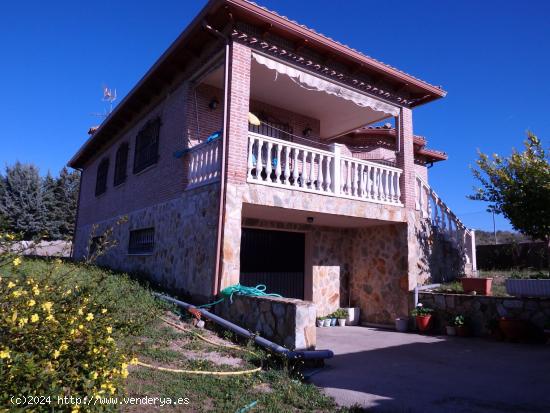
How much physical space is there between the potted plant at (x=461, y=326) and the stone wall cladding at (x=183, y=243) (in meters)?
5.22

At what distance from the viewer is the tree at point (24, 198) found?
94.5 feet

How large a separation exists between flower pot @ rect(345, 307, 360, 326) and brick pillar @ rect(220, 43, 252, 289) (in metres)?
4.43

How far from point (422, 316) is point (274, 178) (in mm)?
4456

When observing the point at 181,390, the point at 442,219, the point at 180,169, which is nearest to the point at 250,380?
the point at 181,390

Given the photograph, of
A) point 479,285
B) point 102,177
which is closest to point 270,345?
point 479,285

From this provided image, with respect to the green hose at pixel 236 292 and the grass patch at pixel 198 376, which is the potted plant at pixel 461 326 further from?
the grass patch at pixel 198 376

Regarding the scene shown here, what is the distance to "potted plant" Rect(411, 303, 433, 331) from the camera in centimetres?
912

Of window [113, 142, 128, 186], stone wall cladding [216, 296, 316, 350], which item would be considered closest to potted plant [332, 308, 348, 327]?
stone wall cladding [216, 296, 316, 350]

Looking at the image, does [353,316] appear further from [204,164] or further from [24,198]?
[24,198]

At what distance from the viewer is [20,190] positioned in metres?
29.4

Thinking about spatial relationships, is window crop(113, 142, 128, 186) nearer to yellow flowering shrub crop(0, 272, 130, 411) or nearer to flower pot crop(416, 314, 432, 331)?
flower pot crop(416, 314, 432, 331)

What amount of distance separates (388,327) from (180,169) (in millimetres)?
6220

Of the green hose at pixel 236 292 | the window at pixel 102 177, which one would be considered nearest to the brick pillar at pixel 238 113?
the green hose at pixel 236 292

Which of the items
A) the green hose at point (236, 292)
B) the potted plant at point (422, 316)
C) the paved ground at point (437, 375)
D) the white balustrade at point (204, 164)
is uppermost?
the white balustrade at point (204, 164)
